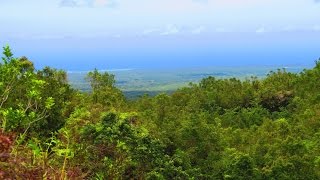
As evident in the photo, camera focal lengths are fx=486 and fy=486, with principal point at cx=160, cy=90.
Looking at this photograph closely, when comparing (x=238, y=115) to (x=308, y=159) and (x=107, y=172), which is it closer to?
(x=308, y=159)

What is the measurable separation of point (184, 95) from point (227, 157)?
39441 millimetres

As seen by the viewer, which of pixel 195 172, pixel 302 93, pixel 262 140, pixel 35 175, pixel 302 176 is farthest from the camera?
pixel 302 93

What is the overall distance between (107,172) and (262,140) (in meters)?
16.7

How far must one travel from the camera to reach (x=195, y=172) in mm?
21047

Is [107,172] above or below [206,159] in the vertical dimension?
above

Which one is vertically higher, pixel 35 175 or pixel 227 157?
pixel 35 175

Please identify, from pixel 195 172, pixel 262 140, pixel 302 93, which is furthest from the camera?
pixel 302 93

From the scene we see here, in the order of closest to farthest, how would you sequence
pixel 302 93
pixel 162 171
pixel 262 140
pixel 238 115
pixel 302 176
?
pixel 162 171 < pixel 302 176 < pixel 262 140 < pixel 238 115 < pixel 302 93

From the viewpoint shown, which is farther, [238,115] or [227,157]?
[238,115]

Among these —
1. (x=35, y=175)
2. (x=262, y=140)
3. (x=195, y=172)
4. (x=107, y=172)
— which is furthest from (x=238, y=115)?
(x=35, y=175)

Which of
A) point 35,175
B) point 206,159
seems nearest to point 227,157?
point 206,159

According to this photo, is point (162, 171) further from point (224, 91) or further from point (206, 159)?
point (224, 91)

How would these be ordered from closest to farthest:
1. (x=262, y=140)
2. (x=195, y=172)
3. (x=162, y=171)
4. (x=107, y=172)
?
(x=107, y=172) → (x=162, y=171) → (x=195, y=172) → (x=262, y=140)

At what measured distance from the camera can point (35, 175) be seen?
21.4 ft
